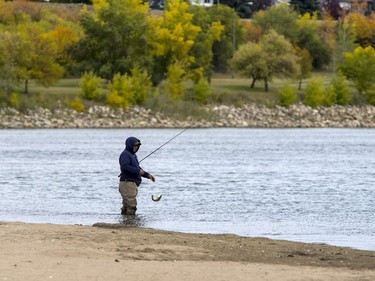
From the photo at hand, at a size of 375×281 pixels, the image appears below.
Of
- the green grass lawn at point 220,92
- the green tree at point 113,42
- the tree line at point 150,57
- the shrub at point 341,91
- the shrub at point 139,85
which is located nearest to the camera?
the green grass lawn at point 220,92

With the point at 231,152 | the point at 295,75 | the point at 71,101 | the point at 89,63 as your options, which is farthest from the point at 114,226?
the point at 295,75

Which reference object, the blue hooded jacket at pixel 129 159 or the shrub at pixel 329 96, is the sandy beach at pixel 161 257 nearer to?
the blue hooded jacket at pixel 129 159

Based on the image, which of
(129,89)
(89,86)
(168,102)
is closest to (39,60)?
(89,86)

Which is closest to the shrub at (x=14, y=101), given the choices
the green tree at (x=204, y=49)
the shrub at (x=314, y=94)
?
the green tree at (x=204, y=49)

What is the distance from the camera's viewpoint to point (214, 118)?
104625mm

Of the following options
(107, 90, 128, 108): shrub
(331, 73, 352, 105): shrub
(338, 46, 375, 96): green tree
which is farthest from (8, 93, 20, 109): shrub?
(338, 46, 375, 96): green tree

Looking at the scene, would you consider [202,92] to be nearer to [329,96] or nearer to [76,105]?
[76,105]

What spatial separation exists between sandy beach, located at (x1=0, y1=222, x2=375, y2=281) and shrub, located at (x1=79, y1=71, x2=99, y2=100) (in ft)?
253

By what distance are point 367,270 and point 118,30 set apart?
3576 inches

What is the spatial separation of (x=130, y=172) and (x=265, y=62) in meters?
88.6

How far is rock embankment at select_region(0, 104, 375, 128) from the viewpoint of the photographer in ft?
316

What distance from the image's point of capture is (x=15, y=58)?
10219cm

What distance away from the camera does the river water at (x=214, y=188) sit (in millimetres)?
26312

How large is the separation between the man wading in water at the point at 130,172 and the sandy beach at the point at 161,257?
2296 mm
